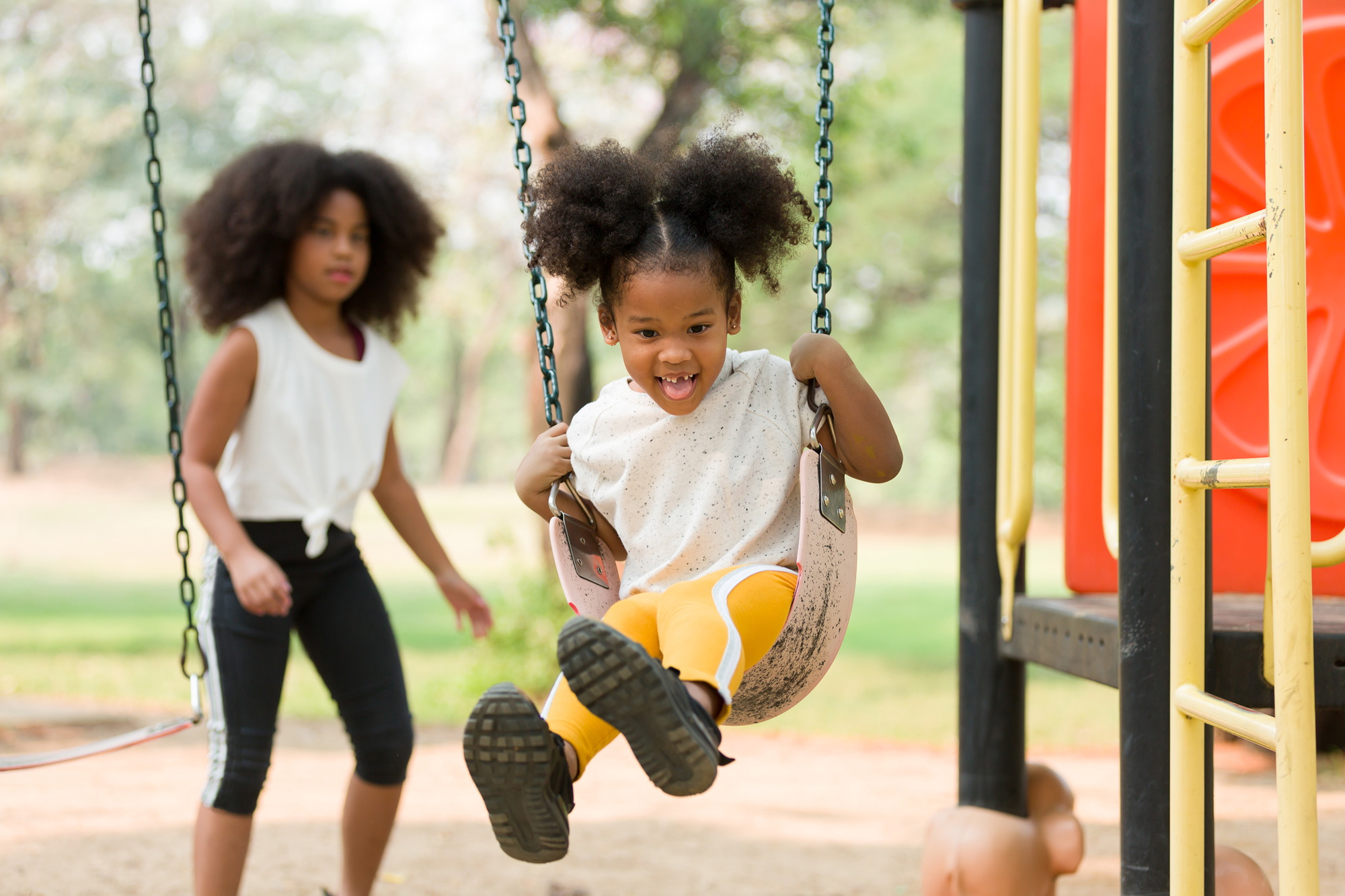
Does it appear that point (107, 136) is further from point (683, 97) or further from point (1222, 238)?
point (1222, 238)

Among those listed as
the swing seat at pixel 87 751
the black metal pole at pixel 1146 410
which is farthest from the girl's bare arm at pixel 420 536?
the black metal pole at pixel 1146 410

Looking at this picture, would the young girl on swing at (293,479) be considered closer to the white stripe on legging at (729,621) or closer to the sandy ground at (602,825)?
the white stripe on legging at (729,621)

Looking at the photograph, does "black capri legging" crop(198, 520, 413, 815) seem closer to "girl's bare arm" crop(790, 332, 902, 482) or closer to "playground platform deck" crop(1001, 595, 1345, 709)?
"girl's bare arm" crop(790, 332, 902, 482)

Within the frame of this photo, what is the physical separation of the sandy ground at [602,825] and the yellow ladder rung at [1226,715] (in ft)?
7.85

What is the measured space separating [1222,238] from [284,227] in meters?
2.15

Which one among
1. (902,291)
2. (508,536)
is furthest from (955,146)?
(508,536)

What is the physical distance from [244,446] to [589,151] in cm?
120

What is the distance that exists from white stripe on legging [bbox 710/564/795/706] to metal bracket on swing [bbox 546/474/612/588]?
25 cm

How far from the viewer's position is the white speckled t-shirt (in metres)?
2.11

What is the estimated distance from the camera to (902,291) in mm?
17531

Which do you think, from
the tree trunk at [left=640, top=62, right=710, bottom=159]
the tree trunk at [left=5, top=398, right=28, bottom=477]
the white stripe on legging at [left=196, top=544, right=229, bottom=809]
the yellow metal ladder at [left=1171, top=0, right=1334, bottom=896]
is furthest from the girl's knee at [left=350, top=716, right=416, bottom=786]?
the tree trunk at [left=5, top=398, right=28, bottom=477]

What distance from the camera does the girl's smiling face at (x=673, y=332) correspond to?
2.00 meters

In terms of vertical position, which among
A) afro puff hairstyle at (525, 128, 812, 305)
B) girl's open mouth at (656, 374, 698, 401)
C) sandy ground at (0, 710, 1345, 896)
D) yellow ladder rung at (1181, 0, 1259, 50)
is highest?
yellow ladder rung at (1181, 0, 1259, 50)

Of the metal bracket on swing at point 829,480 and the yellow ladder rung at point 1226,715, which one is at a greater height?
the metal bracket on swing at point 829,480
